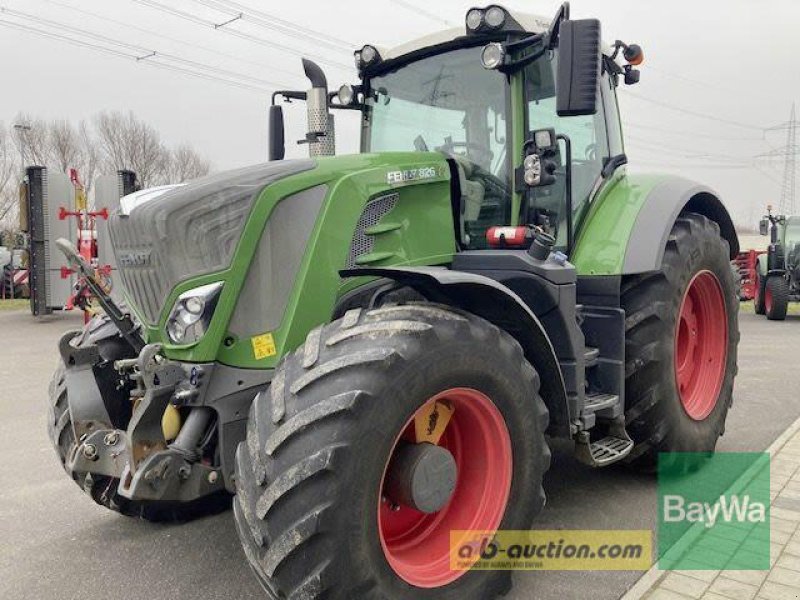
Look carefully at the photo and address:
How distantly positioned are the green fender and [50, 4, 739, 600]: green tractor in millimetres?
→ 13

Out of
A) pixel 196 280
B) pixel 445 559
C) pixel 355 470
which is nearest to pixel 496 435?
pixel 445 559

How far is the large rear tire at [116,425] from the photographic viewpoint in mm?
3209

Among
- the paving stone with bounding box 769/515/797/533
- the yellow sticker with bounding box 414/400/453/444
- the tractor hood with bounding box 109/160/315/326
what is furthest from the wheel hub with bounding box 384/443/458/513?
the paving stone with bounding box 769/515/797/533

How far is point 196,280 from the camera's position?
106 inches

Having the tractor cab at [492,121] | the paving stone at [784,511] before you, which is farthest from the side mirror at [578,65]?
the paving stone at [784,511]

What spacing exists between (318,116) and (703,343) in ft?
9.51

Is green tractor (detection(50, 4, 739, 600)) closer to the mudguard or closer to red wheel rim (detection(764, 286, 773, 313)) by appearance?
the mudguard

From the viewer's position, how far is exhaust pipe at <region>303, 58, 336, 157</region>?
3.85 meters

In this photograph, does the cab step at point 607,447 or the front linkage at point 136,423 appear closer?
the front linkage at point 136,423

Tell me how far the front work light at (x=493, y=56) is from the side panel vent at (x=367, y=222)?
3.05ft

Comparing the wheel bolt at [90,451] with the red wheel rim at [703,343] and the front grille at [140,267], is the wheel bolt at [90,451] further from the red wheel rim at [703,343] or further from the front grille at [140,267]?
the red wheel rim at [703,343]

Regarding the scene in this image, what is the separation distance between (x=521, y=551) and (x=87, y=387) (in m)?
2.01

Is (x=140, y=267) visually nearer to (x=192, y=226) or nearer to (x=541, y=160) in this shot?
(x=192, y=226)

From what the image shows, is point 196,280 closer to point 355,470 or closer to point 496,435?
point 355,470
